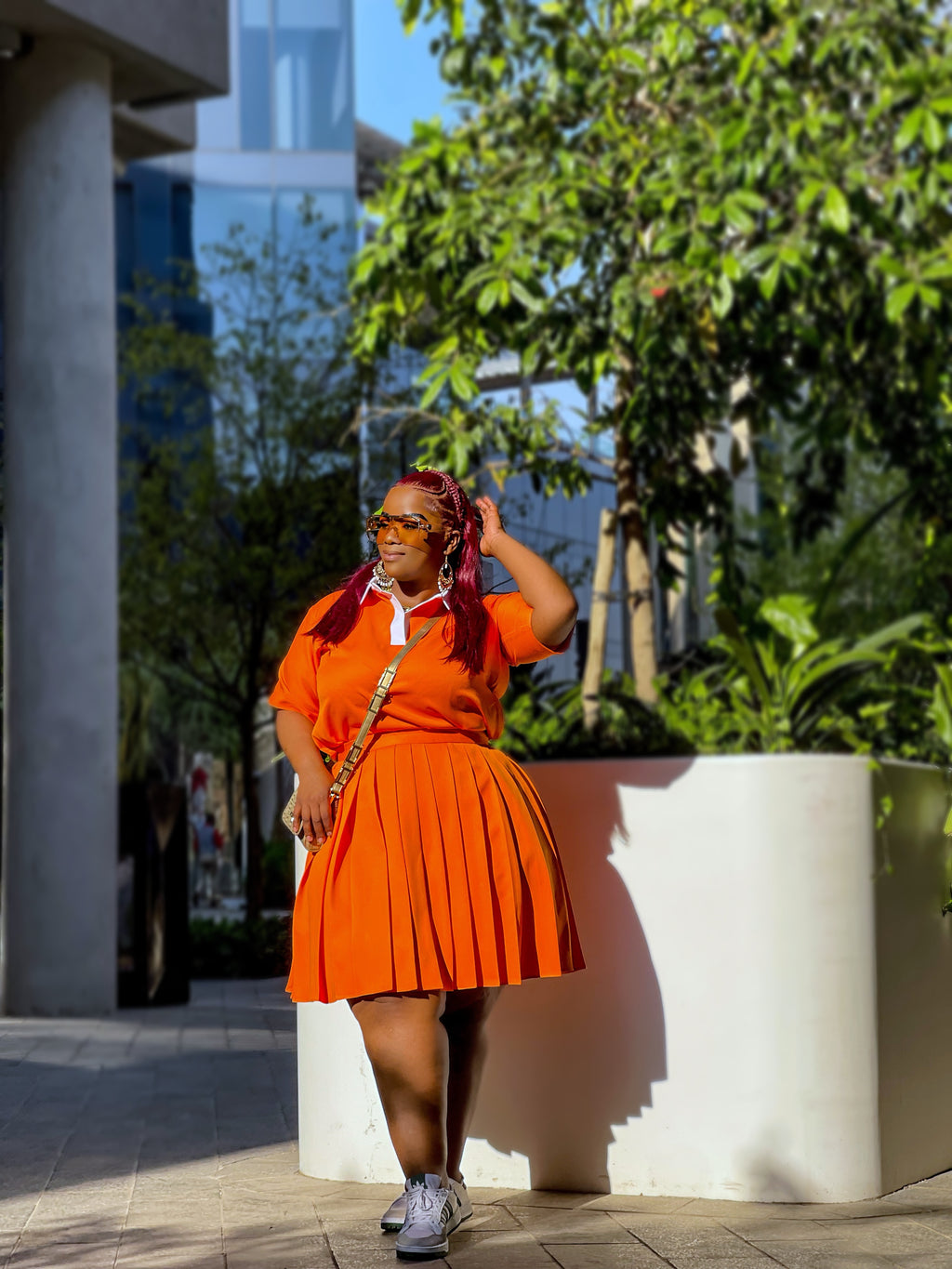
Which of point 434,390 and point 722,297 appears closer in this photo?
point 722,297

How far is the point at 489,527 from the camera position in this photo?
323 centimetres

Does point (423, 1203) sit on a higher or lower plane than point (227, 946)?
higher

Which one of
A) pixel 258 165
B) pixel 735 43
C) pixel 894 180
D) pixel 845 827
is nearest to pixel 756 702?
pixel 845 827

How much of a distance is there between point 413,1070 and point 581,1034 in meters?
0.72

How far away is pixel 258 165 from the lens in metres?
17.3

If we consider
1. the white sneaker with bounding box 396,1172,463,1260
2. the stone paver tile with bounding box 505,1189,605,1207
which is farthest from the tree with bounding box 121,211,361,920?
the white sneaker with bounding box 396,1172,463,1260

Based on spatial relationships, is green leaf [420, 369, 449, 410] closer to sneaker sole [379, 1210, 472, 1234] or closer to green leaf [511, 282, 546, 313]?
green leaf [511, 282, 546, 313]

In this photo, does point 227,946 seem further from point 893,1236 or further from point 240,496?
point 893,1236

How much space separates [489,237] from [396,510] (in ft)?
13.2

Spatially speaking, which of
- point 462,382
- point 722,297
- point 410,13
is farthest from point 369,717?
point 410,13

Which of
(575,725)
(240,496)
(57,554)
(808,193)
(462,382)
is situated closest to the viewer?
(575,725)

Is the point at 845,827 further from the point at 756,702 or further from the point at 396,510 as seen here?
the point at 756,702

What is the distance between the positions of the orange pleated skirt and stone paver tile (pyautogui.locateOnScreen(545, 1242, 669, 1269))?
0.53 m

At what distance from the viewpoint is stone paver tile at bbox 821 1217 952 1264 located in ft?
10.3
